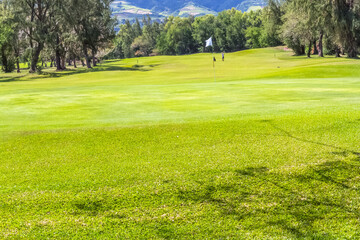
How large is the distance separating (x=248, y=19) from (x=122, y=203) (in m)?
193

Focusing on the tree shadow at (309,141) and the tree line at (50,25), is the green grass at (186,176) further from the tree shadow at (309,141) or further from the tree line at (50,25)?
the tree line at (50,25)

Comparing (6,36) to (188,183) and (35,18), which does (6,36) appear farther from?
(188,183)

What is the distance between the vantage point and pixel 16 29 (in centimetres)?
7156

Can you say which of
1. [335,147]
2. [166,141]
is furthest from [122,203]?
[335,147]

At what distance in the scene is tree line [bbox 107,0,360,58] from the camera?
57.6m

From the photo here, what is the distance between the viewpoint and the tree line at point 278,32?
5756 cm

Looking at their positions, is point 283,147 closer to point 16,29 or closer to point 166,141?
point 166,141

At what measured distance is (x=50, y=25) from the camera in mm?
71625

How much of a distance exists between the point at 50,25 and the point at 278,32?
184 feet

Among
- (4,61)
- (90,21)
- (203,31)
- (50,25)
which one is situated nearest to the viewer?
(50,25)

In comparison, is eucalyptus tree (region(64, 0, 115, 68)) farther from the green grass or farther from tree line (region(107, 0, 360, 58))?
the green grass

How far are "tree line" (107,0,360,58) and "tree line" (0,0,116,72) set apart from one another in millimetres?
9881

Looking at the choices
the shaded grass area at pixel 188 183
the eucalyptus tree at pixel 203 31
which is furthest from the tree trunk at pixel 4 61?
the eucalyptus tree at pixel 203 31

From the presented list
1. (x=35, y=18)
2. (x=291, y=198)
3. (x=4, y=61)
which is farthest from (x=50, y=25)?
(x=291, y=198)
